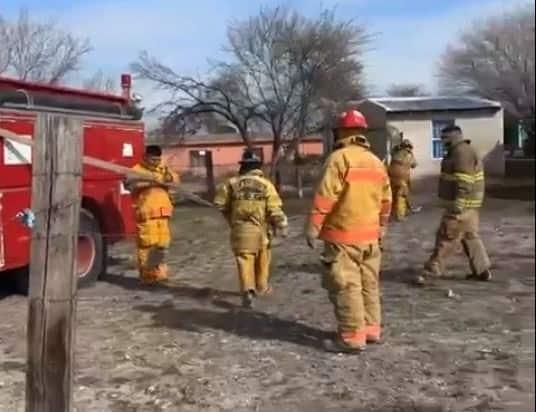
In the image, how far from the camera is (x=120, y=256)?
39.7ft

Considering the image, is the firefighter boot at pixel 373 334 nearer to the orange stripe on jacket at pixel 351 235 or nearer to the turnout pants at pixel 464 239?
the orange stripe on jacket at pixel 351 235

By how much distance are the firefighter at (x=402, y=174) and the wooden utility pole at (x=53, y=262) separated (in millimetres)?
3352

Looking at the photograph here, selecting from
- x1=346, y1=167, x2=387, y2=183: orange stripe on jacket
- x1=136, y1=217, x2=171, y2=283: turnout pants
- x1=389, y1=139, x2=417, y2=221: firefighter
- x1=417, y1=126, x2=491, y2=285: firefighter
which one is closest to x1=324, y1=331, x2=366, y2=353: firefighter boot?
x1=346, y1=167, x2=387, y2=183: orange stripe on jacket

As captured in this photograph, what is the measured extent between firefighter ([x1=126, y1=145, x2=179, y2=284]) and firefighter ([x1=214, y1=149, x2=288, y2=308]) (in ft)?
4.54

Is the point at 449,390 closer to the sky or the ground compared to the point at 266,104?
closer to the ground

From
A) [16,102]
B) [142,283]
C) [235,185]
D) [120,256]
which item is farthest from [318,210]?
[120,256]

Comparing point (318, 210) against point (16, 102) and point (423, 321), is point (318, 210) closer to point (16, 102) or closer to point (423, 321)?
point (423, 321)

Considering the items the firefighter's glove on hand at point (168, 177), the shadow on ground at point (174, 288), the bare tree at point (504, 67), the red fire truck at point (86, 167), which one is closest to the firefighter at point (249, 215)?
the shadow on ground at point (174, 288)

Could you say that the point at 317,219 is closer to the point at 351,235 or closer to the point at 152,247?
the point at 351,235

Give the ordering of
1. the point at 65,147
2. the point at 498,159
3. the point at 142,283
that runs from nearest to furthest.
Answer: the point at 65,147, the point at 498,159, the point at 142,283

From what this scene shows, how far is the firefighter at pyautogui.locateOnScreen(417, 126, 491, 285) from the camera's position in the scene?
26.2 ft

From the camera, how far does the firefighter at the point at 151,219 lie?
9.46 m

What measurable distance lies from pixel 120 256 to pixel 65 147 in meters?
8.43

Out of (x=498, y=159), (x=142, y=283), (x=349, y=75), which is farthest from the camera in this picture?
(x=142, y=283)
